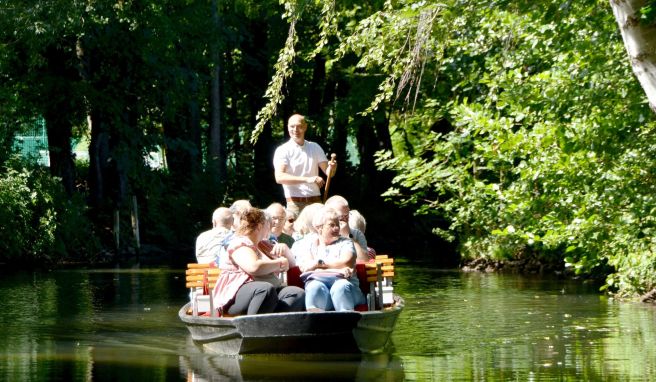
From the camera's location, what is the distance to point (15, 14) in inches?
1053

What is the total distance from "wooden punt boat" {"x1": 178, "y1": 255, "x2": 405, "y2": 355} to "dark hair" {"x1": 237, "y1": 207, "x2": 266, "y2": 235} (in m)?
0.78

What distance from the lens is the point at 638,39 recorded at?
1002 cm

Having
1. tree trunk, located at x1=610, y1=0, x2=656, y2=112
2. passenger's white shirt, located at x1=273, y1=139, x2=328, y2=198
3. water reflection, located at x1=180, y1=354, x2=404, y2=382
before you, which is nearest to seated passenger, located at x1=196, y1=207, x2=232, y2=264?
passenger's white shirt, located at x1=273, y1=139, x2=328, y2=198

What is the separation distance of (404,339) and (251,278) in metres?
2.43

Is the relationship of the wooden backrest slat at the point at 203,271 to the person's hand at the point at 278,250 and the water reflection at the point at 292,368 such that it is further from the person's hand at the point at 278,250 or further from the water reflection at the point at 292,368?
the water reflection at the point at 292,368

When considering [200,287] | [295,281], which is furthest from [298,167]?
[295,281]

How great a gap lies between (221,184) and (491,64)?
17536 mm

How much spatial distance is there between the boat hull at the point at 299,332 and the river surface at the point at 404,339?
12 cm

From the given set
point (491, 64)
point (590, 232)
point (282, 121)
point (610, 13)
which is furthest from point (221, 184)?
point (610, 13)

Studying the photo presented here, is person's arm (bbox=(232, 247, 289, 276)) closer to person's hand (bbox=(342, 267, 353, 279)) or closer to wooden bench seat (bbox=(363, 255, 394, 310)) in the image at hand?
person's hand (bbox=(342, 267, 353, 279))

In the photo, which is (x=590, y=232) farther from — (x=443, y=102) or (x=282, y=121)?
(x=282, y=121)

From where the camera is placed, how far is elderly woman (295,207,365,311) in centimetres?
1231

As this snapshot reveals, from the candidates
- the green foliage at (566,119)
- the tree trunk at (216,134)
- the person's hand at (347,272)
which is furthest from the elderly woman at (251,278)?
the tree trunk at (216,134)

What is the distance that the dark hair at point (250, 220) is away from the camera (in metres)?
12.0
